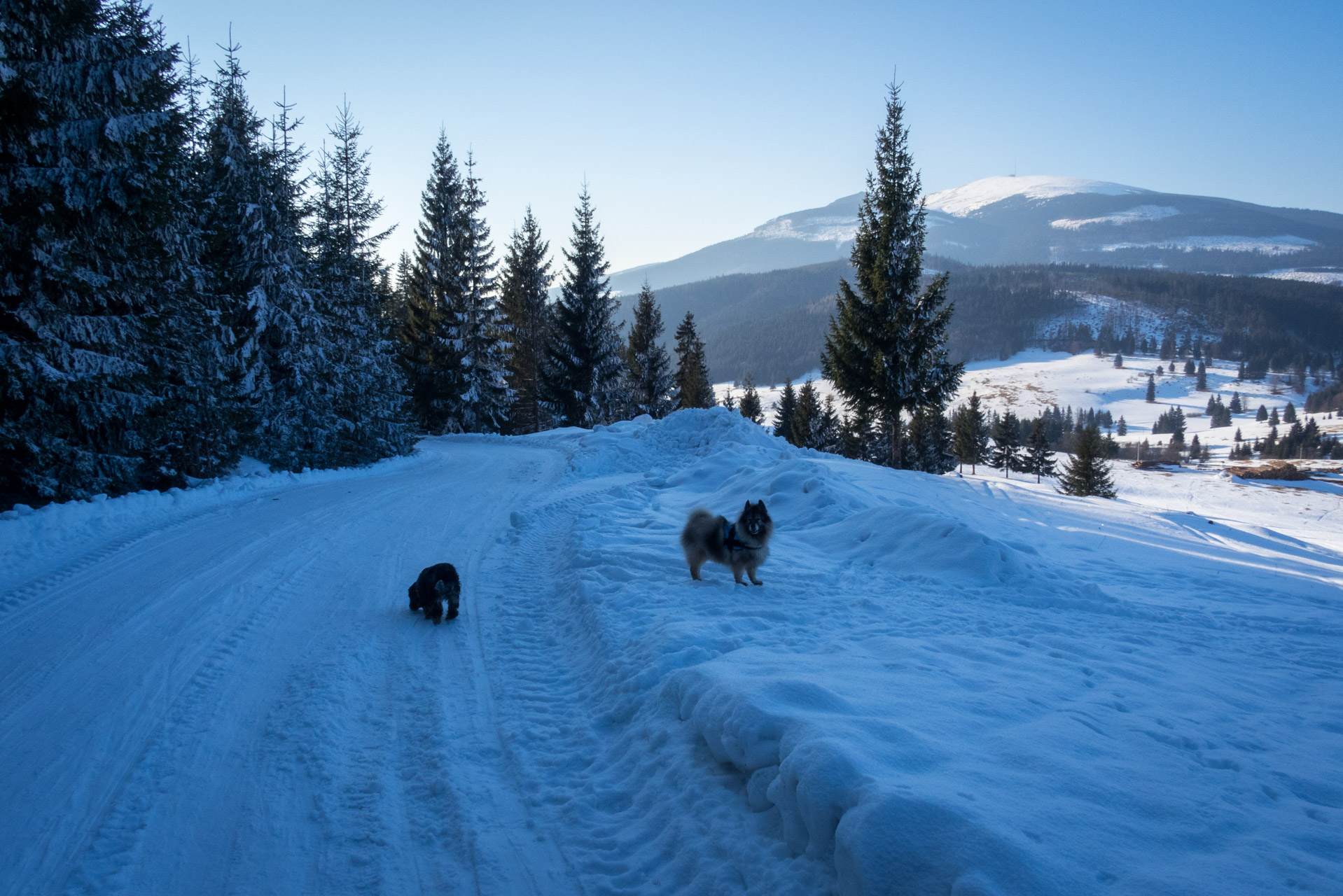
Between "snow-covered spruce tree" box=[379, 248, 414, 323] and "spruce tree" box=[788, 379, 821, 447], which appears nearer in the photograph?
"snow-covered spruce tree" box=[379, 248, 414, 323]

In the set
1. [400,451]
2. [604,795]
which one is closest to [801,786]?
[604,795]

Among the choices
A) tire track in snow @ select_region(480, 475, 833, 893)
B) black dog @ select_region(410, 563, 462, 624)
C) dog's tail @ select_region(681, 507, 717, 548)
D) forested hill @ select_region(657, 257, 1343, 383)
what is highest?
forested hill @ select_region(657, 257, 1343, 383)

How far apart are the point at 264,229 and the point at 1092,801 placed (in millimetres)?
19839

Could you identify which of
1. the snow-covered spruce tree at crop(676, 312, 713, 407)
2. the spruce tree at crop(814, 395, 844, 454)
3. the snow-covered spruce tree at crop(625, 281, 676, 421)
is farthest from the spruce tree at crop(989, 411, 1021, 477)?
the snow-covered spruce tree at crop(625, 281, 676, 421)

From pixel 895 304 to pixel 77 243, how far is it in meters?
23.1

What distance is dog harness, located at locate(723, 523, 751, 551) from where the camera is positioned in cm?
744

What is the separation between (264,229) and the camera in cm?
1598

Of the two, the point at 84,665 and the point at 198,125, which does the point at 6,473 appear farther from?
the point at 198,125

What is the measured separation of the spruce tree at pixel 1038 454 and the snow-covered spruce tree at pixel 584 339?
186 feet

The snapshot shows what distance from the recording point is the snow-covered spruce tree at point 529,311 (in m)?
39.1

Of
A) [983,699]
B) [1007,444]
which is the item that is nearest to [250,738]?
[983,699]

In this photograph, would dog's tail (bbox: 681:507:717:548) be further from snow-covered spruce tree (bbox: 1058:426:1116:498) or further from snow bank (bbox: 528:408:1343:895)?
snow-covered spruce tree (bbox: 1058:426:1116:498)

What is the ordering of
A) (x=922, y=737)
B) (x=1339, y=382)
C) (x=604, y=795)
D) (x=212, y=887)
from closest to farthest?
(x=212, y=887) → (x=922, y=737) → (x=604, y=795) → (x=1339, y=382)

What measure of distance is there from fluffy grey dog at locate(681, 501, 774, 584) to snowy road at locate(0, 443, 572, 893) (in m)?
2.63
